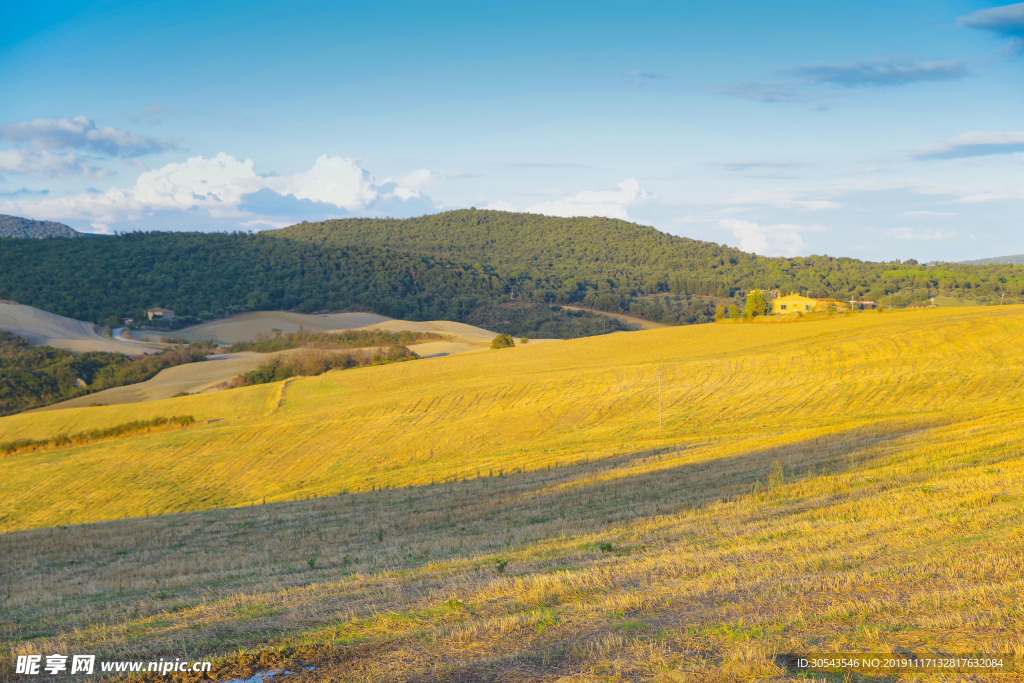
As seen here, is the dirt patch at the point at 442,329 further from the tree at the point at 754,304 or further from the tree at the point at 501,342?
the tree at the point at 754,304

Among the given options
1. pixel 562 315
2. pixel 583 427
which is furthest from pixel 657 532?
pixel 562 315

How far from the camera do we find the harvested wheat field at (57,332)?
101 meters

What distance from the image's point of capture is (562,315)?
155000mm

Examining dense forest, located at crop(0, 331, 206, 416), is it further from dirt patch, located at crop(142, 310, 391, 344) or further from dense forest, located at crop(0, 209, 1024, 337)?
dense forest, located at crop(0, 209, 1024, 337)

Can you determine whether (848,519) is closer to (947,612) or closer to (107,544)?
(947,612)

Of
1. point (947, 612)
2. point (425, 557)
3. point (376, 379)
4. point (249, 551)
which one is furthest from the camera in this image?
point (376, 379)

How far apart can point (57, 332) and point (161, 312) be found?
23.3 meters

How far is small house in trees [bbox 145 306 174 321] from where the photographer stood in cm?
13075

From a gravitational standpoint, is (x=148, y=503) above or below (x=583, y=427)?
below

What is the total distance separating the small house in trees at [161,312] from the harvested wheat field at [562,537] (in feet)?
318

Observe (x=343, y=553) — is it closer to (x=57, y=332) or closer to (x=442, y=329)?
(x=442, y=329)

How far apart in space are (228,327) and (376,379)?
77.1 metres

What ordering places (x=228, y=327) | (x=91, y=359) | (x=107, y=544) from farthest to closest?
(x=228, y=327), (x=91, y=359), (x=107, y=544)

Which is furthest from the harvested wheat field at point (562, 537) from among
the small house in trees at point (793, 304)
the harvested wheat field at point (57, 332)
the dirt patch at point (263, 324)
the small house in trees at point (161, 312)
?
the small house in trees at point (161, 312)
